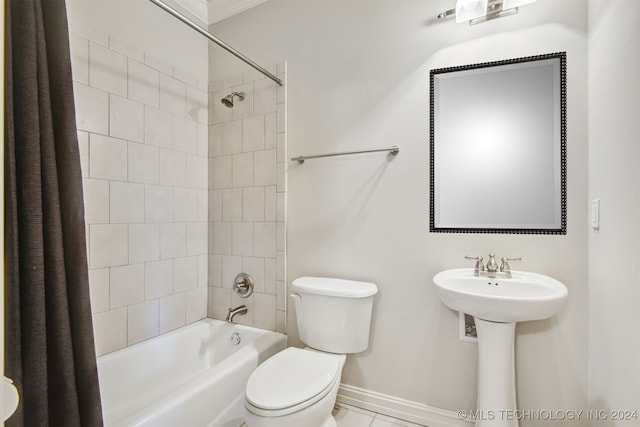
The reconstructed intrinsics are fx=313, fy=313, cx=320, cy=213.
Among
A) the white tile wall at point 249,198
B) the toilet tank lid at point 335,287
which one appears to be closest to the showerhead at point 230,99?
the white tile wall at point 249,198

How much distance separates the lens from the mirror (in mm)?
1455

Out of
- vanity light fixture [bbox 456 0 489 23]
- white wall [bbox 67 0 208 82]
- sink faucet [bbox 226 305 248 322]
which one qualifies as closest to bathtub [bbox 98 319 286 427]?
sink faucet [bbox 226 305 248 322]

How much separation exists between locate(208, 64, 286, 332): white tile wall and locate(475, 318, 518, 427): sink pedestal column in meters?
1.15

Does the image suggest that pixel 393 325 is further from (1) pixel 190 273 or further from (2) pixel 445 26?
(2) pixel 445 26

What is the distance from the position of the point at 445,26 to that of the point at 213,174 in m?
1.71

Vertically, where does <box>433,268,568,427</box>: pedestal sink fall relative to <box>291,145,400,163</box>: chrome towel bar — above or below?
below

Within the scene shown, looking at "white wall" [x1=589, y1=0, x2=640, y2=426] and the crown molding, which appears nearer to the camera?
"white wall" [x1=589, y1=0, x2=640, y2=426]

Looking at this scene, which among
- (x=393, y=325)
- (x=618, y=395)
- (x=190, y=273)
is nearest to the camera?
(x=618, y=395)

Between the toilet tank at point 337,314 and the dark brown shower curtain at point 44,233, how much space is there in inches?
42.0

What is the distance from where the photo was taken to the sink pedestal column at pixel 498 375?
1.37 m

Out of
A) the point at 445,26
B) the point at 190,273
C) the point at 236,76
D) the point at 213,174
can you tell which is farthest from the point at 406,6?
the point at 190,273

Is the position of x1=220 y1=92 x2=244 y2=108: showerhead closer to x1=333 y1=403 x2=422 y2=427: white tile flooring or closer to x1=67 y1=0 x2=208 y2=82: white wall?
x1=67 y1=0 x2=208 y2=82: white wall

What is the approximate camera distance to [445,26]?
5.37 ft

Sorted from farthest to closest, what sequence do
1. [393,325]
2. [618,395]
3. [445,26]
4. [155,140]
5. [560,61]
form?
[155,140] → [393,325] → [445,26] → [560,61] → [618,395]
